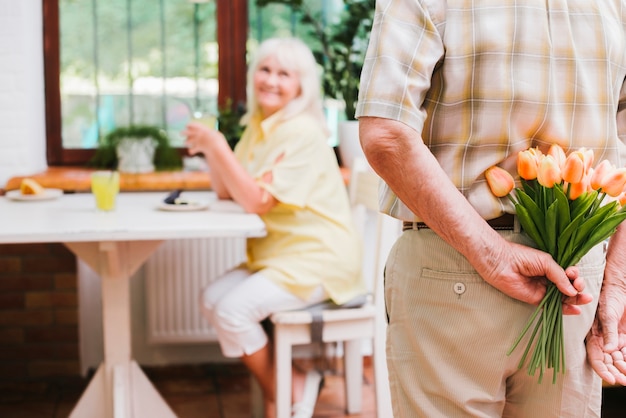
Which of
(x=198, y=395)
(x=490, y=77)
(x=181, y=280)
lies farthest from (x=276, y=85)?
(x=490, y=77)

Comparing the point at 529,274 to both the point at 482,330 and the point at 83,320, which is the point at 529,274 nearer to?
the point at 482,330

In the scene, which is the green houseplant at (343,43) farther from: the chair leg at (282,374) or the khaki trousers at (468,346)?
the khaki trousers at (468,346)

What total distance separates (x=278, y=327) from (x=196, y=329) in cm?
91

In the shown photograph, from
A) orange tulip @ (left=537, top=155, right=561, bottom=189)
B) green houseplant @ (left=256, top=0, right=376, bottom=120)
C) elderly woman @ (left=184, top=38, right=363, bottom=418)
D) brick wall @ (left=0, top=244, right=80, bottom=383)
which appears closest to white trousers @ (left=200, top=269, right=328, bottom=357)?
elderly woman @ (left=184, top=38, right=363, bottom=418)

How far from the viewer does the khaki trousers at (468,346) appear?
43.4 inches

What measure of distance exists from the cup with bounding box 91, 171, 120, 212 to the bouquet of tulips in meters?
1.49

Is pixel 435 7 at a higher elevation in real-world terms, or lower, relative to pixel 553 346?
higher

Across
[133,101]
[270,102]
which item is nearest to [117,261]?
[270,102]

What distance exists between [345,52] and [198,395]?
4.94 feet

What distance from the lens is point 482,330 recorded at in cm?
110

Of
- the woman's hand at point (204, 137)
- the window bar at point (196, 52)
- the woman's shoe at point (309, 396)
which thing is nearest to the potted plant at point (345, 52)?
the window bar at point (196, 52)

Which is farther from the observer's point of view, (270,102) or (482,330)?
(270,102)

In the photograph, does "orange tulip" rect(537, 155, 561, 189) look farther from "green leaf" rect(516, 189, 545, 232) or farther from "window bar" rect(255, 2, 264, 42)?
"window bar" rect(255, 2, 264, 42)

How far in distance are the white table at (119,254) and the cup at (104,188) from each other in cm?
4
